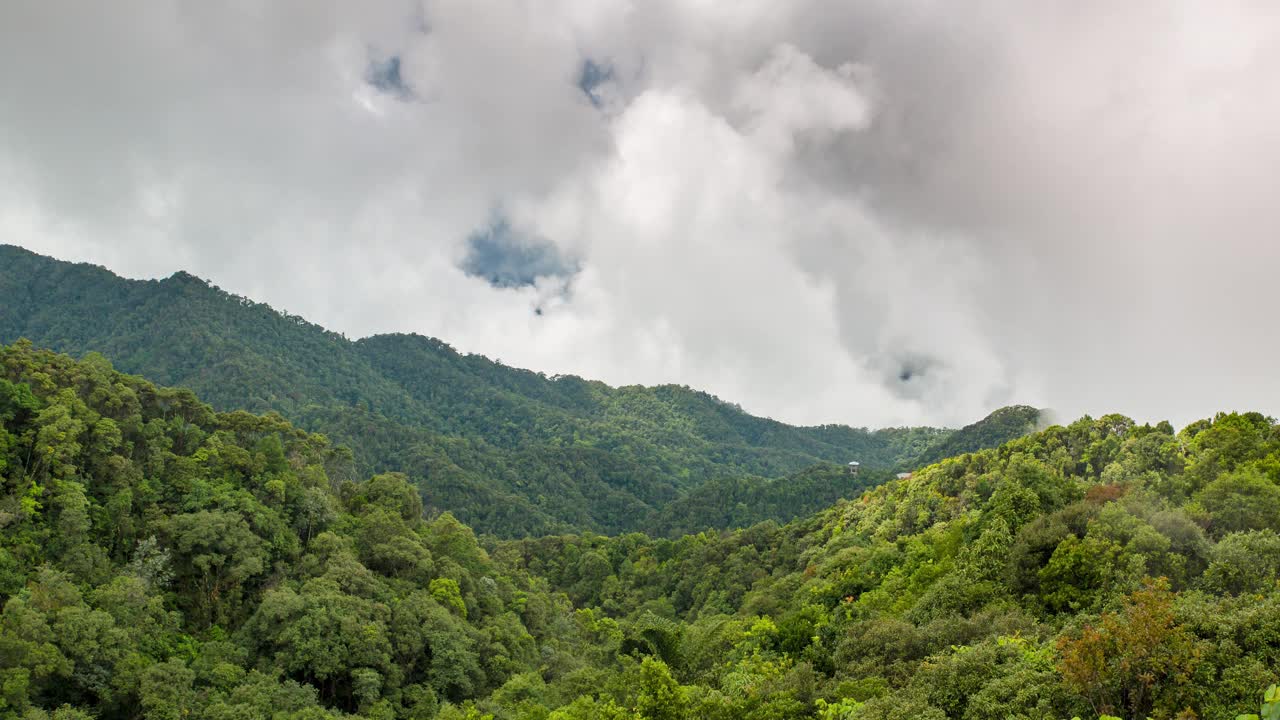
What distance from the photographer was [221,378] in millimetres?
149750

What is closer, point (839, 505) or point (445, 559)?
point (445, 559)

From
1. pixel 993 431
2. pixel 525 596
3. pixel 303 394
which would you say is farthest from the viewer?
pixel 303 394

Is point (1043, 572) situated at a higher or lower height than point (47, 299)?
lower

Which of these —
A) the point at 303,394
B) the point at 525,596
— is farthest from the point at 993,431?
the point at 303,394

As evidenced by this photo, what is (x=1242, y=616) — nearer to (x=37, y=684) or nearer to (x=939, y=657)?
(x=939, y=657)

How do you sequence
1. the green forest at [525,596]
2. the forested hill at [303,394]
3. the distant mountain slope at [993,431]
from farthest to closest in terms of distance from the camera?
the forested hill at [303,394] < the distant mountain slope at [993,431] < the green forest at [525,596]

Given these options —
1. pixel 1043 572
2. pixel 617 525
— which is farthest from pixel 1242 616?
pixel 617 525

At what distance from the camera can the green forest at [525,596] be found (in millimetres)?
18953

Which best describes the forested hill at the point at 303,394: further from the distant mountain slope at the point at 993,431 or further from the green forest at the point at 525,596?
the green forest at the point at 525,596

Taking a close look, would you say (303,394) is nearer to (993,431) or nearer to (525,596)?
(525,596)

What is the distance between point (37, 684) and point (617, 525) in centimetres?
13431

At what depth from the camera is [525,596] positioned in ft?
192

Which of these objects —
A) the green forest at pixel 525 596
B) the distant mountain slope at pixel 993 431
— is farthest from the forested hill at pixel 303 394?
the green forest at pixel 525 596

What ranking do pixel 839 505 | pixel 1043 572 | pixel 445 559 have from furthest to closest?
pixel 839 505
pixel 445 559
pixel 1043 572
